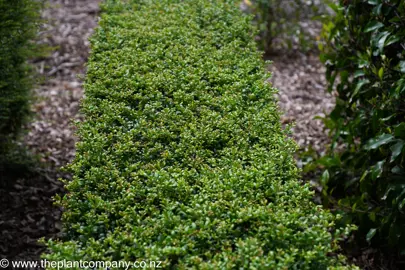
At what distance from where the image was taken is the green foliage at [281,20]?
6793mm

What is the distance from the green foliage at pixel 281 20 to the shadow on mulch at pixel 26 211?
3280 mm

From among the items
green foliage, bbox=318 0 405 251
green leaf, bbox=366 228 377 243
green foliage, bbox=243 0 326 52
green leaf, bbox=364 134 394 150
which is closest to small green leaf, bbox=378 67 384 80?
green foliage, bbox=318 0 405 251

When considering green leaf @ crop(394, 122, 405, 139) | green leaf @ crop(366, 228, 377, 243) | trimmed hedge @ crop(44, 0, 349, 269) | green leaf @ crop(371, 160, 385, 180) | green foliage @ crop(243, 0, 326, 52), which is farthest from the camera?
green foliage @ crop(243, 0, 326, 52)

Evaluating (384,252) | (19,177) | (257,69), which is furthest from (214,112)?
(19,177)

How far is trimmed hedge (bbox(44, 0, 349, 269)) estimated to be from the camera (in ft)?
6.88

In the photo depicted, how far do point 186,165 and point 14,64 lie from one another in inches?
100

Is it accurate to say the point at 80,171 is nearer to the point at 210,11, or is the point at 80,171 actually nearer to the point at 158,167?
the point at 158,167

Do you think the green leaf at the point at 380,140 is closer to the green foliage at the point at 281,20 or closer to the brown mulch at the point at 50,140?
the brown mulch at the point at 50,140

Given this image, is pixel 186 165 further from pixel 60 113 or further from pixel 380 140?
pixel 60 113

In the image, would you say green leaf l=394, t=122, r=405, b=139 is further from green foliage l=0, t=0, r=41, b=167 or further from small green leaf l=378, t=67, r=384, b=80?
green foliage l=0, t=0, r=41, b=167

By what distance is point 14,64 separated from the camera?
4.59 meters

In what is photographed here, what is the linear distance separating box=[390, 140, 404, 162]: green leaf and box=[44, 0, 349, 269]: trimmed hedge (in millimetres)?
776

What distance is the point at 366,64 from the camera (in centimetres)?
362

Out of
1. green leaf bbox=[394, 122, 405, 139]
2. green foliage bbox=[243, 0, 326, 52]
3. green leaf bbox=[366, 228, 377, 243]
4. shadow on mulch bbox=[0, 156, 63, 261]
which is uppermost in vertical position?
green foliage bbox=[243, 0, 326, 52]
